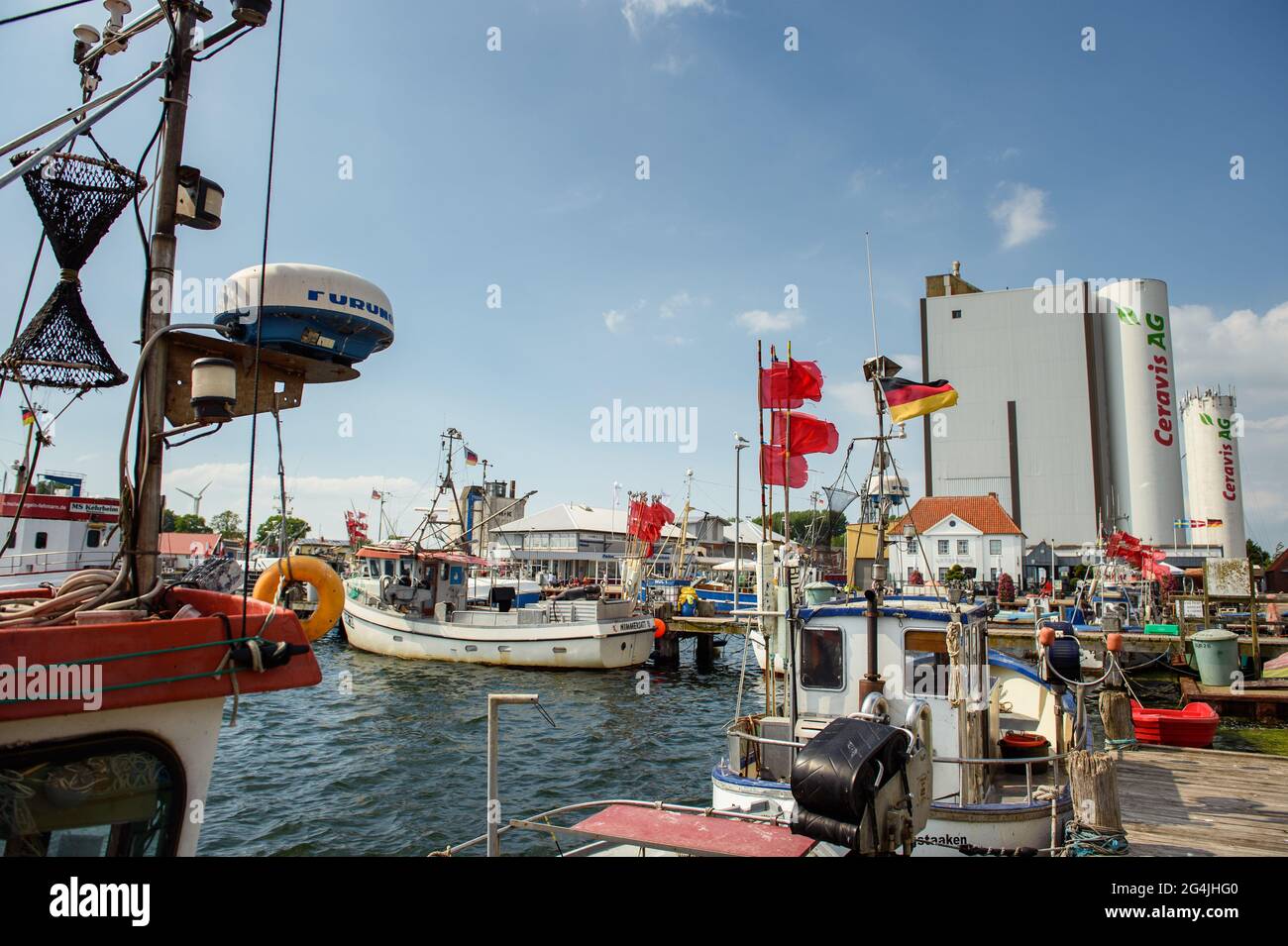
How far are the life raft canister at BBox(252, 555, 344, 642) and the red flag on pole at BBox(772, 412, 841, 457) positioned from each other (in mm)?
7978

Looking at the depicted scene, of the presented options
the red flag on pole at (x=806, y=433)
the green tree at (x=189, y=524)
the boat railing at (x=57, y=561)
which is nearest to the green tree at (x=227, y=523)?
the green tree at (x=189, y=524)

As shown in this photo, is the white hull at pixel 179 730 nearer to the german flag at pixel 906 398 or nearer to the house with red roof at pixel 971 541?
the german flag at pixel 906 398

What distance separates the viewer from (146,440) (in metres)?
4.48

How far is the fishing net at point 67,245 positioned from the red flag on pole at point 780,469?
822cm

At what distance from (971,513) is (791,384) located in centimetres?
5241


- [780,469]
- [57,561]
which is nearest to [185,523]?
[57,561]

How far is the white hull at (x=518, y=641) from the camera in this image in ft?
91.0

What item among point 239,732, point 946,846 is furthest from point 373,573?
point 946,846

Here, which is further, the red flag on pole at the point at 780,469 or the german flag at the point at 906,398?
the german flag at the point at 906,398

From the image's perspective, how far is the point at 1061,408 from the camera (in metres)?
63.2

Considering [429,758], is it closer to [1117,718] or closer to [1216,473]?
[1117,718]
